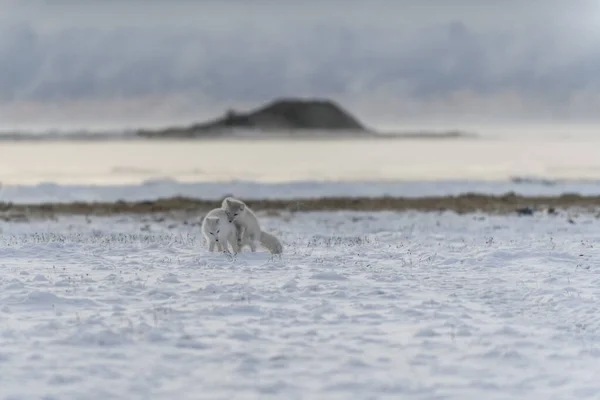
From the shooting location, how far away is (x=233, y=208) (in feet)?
59.5

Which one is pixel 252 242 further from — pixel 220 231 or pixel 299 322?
pixel 299 322

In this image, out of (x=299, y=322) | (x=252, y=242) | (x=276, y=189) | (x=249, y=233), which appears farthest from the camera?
(x=276, y=189)

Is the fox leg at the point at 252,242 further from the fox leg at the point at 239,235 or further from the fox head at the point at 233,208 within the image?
the fox head at the point at 233,208

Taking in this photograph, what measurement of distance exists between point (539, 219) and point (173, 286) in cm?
1965

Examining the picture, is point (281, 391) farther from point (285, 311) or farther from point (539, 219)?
point (539, 219)

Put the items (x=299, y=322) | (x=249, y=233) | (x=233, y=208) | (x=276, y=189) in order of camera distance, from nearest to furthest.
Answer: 1. (x=299, y=322)
2. (x=233, y=208)
3. (x=249, y=233)
4. (x=276, y=189)

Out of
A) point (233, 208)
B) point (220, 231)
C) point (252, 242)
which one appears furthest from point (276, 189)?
point (233, 208)

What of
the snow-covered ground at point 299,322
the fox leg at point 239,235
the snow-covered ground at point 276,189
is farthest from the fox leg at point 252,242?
the snow-covered ground at point 276,189

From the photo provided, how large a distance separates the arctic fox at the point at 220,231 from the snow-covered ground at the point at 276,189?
3180cm

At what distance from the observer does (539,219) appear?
30750 mm

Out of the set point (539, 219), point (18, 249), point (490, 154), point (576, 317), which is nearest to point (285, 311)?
point (576, 317)

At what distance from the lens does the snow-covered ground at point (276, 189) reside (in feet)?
173

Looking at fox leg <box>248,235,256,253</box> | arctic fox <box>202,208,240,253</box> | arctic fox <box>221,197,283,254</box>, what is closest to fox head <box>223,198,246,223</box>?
arctic fox <box>221,197,283,254</box>

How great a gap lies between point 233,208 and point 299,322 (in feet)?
20.4
